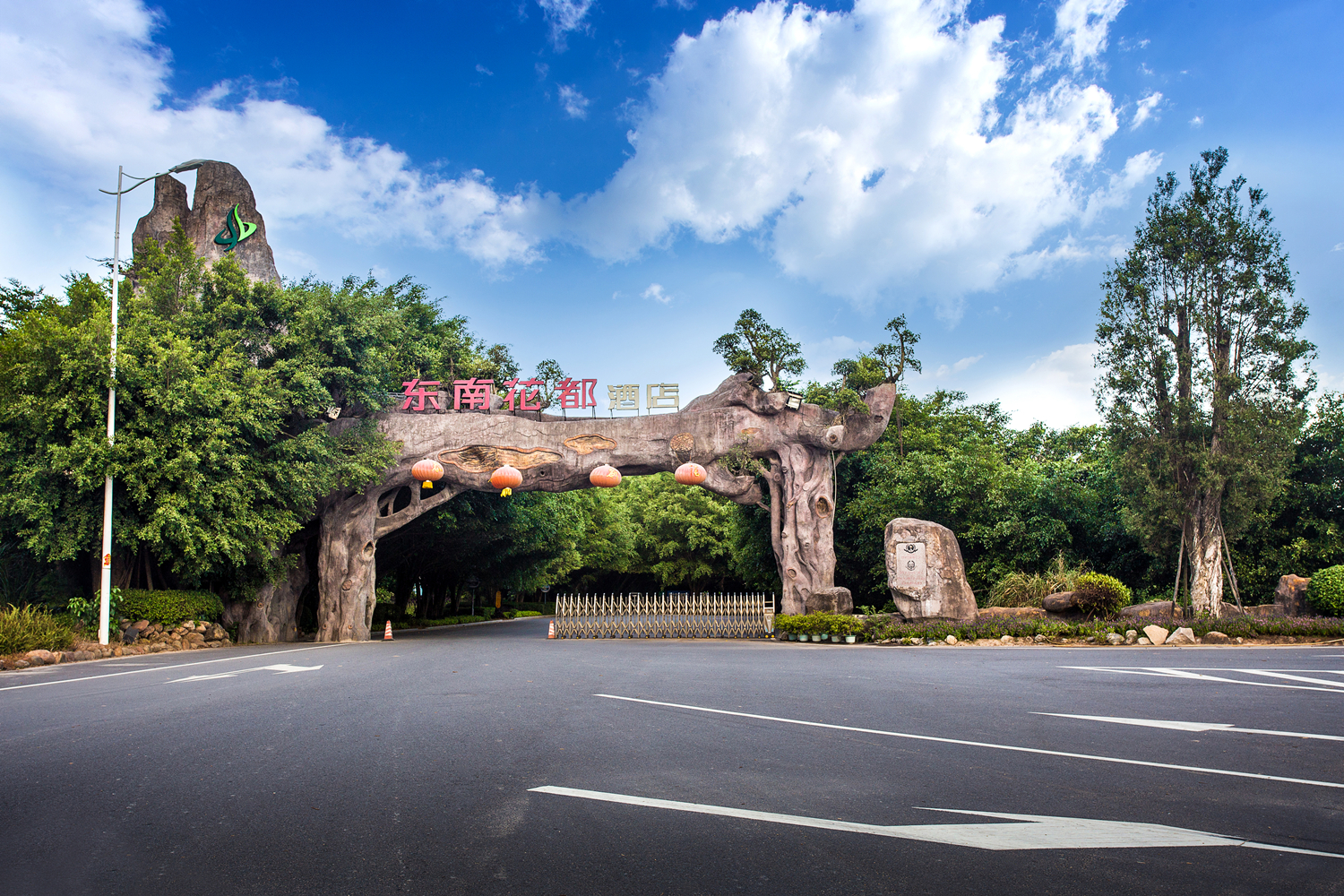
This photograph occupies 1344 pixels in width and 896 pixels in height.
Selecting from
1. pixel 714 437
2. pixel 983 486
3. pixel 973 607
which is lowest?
pixel 973 607

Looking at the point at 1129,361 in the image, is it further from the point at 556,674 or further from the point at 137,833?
the point at 137,833

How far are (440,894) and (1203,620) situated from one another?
55.6 ft

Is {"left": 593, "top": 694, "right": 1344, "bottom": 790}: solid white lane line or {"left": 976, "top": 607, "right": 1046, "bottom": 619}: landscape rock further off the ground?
{"left": 593, "top": 694, "right": 1344, "bottom": 790}: solid white lane line

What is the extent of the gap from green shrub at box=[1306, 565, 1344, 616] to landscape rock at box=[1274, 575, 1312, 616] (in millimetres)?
302

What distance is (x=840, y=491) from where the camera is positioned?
26.2 metres

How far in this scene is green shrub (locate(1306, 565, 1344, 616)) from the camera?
15.1 meters

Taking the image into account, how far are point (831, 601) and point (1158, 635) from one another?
25.0 feet

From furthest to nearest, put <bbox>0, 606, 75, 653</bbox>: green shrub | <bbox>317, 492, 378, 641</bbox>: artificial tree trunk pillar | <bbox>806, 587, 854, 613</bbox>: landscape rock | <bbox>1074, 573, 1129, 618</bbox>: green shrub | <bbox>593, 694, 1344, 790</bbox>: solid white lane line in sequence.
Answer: <bbox>317, 492, 378, 641</bbox>: artificial tree trunk pillar
<bbox>806, 587, 854, 613</bbox>: landscape rock
<bbox>1074, 573, 1129, 618</bbox>: green shrub
<bbox>0, 606, 75, 653</bbox>: green shrub
<bbox>593, 694, 1344, 790</bbox>: solid white lane line

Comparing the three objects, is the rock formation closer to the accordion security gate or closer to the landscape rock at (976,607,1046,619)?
the accordion security gate

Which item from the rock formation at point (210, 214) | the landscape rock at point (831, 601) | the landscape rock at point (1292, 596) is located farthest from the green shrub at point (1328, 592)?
the rock formation at point (210, 214)

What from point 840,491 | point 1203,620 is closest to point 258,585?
point 840,491

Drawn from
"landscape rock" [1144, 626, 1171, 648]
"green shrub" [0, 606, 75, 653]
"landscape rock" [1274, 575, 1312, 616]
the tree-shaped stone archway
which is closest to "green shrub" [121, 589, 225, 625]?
"green shrub" [0, 606, 75, 653]

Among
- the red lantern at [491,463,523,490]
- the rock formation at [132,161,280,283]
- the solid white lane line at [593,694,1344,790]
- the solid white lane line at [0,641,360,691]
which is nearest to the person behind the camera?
the solid white lane line at [593,694,1344,790]

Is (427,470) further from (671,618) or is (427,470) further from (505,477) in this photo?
(671,618)
